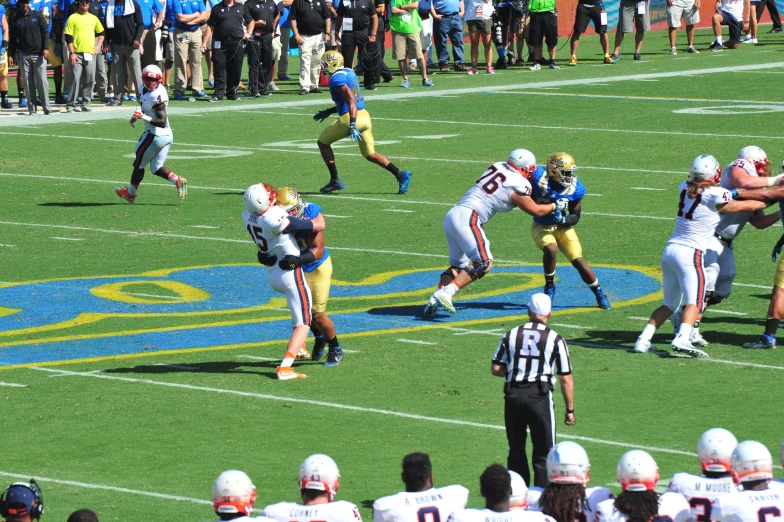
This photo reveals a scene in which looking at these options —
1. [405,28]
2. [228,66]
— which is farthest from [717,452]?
[405,28]

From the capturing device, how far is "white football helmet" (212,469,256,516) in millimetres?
6547

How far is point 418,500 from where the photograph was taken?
6965mm

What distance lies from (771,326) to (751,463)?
577cm

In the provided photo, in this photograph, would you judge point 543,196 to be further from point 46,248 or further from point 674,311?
point 46,248

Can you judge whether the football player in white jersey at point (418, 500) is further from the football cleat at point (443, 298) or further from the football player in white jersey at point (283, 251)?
the football cleat at point (443, 298)

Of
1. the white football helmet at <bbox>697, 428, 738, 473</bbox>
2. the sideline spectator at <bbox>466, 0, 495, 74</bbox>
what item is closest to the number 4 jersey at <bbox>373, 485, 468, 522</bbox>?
the white football helmet at <bbox>697, 428, 738, 473</bbox>

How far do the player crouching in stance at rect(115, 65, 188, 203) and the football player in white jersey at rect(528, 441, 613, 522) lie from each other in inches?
492

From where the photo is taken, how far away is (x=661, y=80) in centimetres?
3114

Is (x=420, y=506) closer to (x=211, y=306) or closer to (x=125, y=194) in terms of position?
(x=211, y=306)

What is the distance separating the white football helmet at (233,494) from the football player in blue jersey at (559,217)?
746cm

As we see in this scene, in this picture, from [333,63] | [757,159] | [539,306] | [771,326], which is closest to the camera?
[539,306]

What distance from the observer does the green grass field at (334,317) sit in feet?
32.1

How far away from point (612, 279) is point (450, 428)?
5.05 m

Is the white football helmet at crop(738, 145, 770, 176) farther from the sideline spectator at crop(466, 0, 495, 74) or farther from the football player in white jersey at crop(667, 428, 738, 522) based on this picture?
the sideline spectator at crop(466, 0, 495, 74)
